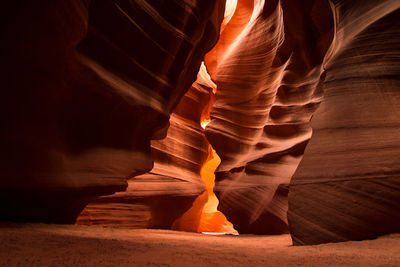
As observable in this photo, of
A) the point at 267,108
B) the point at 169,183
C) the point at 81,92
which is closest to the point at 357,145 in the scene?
the point at 81,92

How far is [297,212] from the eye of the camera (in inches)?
136

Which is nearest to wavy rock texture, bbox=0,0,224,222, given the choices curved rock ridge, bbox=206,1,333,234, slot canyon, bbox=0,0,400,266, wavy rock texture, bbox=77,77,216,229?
slot canyon, bbox=0,0,400,266

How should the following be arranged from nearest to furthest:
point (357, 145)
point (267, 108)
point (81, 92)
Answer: point (357, 145) → point (81, 92) → point (267, 108)

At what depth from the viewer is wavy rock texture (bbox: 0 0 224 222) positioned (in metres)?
3.18

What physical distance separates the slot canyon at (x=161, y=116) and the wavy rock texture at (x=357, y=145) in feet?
0.04

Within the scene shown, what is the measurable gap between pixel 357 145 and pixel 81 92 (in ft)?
10.9

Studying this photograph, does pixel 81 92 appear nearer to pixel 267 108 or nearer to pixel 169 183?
pixel 169 183

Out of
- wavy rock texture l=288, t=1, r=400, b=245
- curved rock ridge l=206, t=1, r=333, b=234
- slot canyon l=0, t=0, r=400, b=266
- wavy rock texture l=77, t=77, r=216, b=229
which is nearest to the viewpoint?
wavy rock texture l=288, t=1, r=400, b=245

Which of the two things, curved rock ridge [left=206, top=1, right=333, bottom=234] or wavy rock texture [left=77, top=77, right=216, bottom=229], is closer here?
curved rock ridge [left=206, top=1, right=333, bottom=234]

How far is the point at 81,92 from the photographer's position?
13.1ft

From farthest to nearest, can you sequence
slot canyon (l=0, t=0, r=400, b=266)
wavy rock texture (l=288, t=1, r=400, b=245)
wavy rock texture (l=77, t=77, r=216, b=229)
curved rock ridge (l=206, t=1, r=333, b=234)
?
wavy rock texture (l=77, t=77, r=216, b=229)
curved rock ridge (l=206, t=1, r=333, b=234)
slot canyon (l=0, t=0, r=400, b=266)
wavy rock texture (l=288, t=1, r=400, b=245)

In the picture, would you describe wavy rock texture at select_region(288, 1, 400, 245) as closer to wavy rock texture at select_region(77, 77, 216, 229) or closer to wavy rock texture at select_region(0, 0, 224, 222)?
wavy rock texture at select_region(0, 0, 224, 222)

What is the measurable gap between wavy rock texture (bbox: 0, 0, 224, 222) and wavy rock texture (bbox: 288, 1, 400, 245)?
99.3 inches

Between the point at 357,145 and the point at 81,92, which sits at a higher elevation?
the point at 357,145
